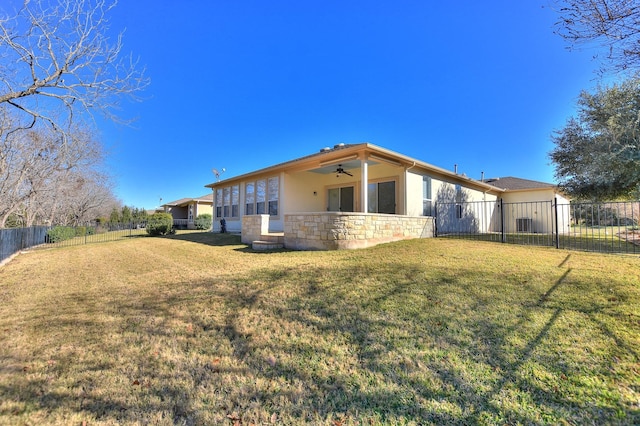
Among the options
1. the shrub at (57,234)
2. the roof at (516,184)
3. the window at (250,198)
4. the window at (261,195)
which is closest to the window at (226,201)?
the window at (250,198)

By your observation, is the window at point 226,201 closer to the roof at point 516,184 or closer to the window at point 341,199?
the window at point 341,199

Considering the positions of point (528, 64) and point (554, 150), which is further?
point (554, 150)

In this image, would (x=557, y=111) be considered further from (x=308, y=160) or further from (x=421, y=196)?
(x=308, y=160)

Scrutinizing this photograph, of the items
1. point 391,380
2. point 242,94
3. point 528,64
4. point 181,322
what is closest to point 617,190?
point 528,64

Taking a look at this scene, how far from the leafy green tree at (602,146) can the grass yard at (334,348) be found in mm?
5113

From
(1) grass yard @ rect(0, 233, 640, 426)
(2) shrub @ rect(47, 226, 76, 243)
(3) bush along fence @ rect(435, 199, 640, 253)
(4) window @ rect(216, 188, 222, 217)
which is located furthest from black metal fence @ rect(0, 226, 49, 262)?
(3) bush along fence @ rect(435, 199, 640, 253)

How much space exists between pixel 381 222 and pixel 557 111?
9920 mm

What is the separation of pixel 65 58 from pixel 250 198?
10748mm

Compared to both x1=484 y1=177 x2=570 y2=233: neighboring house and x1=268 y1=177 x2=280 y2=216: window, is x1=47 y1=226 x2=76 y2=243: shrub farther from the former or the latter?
x1=484 y1=177 x2=570 y2=233: neighboring house

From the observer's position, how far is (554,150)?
40.3 feet

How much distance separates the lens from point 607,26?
3703 millimetres

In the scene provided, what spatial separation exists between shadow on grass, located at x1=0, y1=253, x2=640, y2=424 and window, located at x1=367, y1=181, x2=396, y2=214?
23.0 feet

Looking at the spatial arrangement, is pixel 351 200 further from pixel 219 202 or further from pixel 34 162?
pixel 34 162

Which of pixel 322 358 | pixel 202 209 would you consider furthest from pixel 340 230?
pixel 202 209
